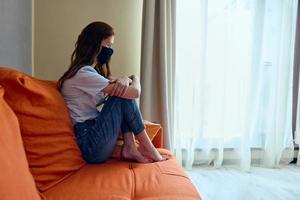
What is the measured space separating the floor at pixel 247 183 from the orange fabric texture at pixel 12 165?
1.46 meters

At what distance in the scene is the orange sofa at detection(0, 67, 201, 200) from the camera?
1.20m

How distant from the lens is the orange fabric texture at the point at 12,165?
950 mm

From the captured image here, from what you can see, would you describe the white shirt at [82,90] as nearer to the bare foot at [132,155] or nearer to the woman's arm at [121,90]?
the woman's arm at [121,90]

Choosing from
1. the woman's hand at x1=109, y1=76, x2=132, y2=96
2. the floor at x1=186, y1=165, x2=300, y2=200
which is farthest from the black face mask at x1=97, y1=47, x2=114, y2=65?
the floor at x1=186, y1=165, x2=300, y2=200

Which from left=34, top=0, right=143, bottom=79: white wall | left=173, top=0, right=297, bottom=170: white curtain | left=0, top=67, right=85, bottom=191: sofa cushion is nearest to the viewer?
left=0, top=67, right=85, bottom=191: sofa cushion

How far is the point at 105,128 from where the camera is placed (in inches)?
65.7

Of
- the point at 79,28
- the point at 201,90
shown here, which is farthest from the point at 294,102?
the point at 79,28

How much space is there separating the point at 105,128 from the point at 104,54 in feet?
1.64

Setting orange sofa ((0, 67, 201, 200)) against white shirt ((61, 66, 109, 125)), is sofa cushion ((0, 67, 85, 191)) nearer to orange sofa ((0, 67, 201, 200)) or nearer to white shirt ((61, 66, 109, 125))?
orange sofa ((0, 67, 201, 200))

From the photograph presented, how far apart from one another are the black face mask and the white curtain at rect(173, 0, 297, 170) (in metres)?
1.03

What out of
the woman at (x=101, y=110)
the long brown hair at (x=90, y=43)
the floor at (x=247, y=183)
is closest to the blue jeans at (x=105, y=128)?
the woman at (x=101, y=110)

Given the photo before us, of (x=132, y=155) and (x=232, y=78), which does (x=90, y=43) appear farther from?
(x=232, y=78)

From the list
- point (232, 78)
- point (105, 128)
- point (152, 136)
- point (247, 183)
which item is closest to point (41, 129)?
point (105, 128)

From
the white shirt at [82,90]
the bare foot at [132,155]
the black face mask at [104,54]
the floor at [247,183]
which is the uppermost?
the black face mask at [104,54]
